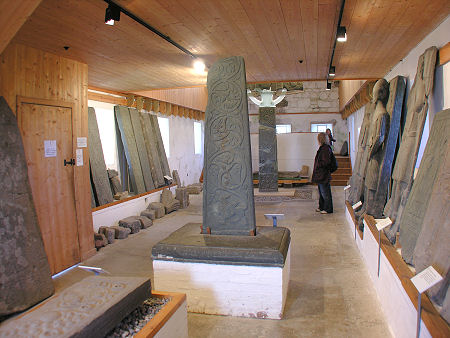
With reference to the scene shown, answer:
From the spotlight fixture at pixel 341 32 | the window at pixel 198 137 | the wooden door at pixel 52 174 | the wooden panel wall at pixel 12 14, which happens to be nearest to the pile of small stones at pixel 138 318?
Result: the wooden panel wall at pixel 12 14

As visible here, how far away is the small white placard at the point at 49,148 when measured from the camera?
395cm

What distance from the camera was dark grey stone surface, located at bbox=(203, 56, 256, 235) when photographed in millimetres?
3199

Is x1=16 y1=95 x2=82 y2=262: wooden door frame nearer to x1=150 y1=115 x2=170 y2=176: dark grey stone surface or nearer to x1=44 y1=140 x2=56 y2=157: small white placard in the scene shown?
x1=44 y1=140 x2=56 y2=157: small white placard

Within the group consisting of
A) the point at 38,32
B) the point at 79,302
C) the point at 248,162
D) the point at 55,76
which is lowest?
the point at 79,302

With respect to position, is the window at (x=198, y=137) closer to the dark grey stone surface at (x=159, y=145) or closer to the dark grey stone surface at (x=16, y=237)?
the dark grey stone surface at (x=159, y=145)

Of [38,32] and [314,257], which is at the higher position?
[38,32]

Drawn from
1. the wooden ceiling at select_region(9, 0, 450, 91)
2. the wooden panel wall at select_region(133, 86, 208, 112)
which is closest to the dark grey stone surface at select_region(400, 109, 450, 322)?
the wooden ceiling at select_region(9, 0, 450, 91)

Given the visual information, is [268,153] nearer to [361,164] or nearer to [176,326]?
[361,164]

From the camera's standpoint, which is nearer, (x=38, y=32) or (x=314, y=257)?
(x=38, y=32)

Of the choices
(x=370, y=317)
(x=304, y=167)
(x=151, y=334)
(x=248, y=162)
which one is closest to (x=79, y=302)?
(x=151, y=334)

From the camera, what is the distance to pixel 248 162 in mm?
3191

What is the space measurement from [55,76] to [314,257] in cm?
371

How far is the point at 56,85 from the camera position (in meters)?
4.13

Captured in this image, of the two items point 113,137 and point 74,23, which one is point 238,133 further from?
point 113,137
